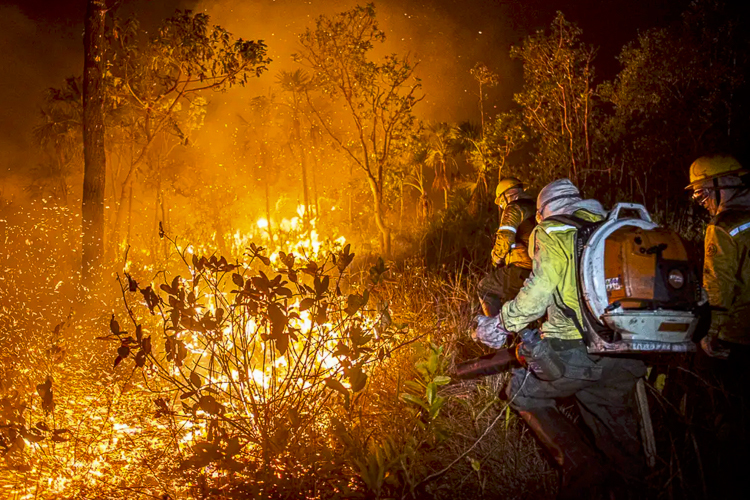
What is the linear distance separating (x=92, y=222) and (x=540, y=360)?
316 inches

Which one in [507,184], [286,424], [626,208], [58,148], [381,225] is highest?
[58,148]

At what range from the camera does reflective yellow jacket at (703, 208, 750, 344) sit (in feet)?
12.1

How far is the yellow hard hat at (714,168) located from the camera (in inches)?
154

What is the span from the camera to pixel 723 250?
12.3 ft

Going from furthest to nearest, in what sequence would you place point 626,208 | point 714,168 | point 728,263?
1. point 714,168
2. point 728,263
3. point 626,208

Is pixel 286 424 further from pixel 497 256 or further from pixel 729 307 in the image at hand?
pixel 729 307

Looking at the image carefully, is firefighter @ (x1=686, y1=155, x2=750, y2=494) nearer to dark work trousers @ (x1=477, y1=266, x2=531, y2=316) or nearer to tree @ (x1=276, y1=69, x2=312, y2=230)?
dark work trousers @ (x1=477, y1=266, x2=531, y2=316)

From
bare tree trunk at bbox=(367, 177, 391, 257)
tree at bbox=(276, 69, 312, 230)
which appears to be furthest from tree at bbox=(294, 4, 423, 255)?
tree at bbox=(276, 69, 312, 230)

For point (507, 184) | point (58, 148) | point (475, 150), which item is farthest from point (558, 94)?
point (58, 148)

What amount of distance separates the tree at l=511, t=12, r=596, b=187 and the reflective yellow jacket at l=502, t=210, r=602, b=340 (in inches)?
579

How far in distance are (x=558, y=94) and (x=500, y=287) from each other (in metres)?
14.8

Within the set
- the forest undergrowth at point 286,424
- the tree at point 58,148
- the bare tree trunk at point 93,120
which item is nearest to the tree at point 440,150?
the tree at point 58,148

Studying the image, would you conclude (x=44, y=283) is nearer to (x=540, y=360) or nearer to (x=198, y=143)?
(x=540, y=360)

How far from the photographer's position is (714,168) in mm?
3959
